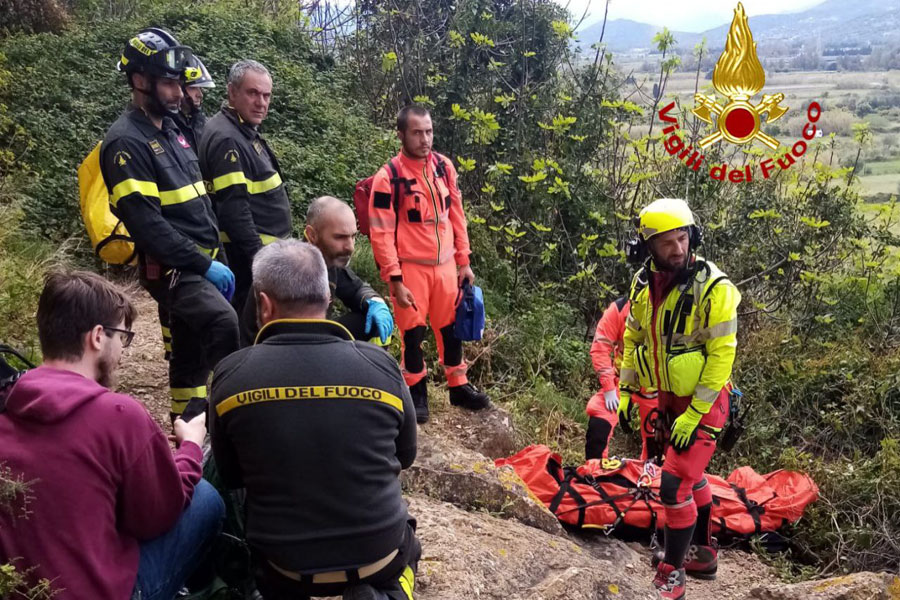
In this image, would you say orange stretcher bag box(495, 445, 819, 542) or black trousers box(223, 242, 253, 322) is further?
orange stretcher bag box(495, 445, 819, 542)

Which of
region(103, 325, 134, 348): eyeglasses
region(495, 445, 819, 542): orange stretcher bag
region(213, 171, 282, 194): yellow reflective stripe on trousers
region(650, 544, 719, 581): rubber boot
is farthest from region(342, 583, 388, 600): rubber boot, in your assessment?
region(650, 544, 719, 581): rubber boot

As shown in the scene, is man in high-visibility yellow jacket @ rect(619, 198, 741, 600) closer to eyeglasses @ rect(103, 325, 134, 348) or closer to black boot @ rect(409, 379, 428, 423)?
black boot @ rect(409, 379, 428, 423)

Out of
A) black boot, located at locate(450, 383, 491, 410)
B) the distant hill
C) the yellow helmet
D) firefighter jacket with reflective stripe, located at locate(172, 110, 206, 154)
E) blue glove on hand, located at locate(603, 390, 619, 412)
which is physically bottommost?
black boot, located at locate(450, 383, 491, 410)

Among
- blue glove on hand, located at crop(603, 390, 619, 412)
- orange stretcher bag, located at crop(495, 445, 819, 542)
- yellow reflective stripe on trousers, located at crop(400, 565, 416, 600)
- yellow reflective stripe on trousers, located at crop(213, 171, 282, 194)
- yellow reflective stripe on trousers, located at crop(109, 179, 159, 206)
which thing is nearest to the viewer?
yellow reflective stripe on trousers, located at crop(400, 565, 416, 600)

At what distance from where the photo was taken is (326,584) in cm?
218

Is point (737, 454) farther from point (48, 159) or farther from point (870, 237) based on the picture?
point (48, 159)

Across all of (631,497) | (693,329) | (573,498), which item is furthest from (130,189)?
(631,497)

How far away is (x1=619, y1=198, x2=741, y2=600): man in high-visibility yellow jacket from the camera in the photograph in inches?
149

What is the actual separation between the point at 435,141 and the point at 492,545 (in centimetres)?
745

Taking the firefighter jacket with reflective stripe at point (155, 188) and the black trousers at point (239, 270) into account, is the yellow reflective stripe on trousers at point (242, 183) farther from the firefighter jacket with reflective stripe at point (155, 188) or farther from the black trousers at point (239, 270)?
the black trousers at point (239, 270)

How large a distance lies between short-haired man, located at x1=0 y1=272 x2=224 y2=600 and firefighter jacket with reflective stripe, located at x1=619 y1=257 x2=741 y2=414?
270cm

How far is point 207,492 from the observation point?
8.08ft

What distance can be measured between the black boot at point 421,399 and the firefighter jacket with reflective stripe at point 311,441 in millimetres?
2760

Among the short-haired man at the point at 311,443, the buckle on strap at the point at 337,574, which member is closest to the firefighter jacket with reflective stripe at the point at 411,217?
the short-haired man at the point at 311,443
